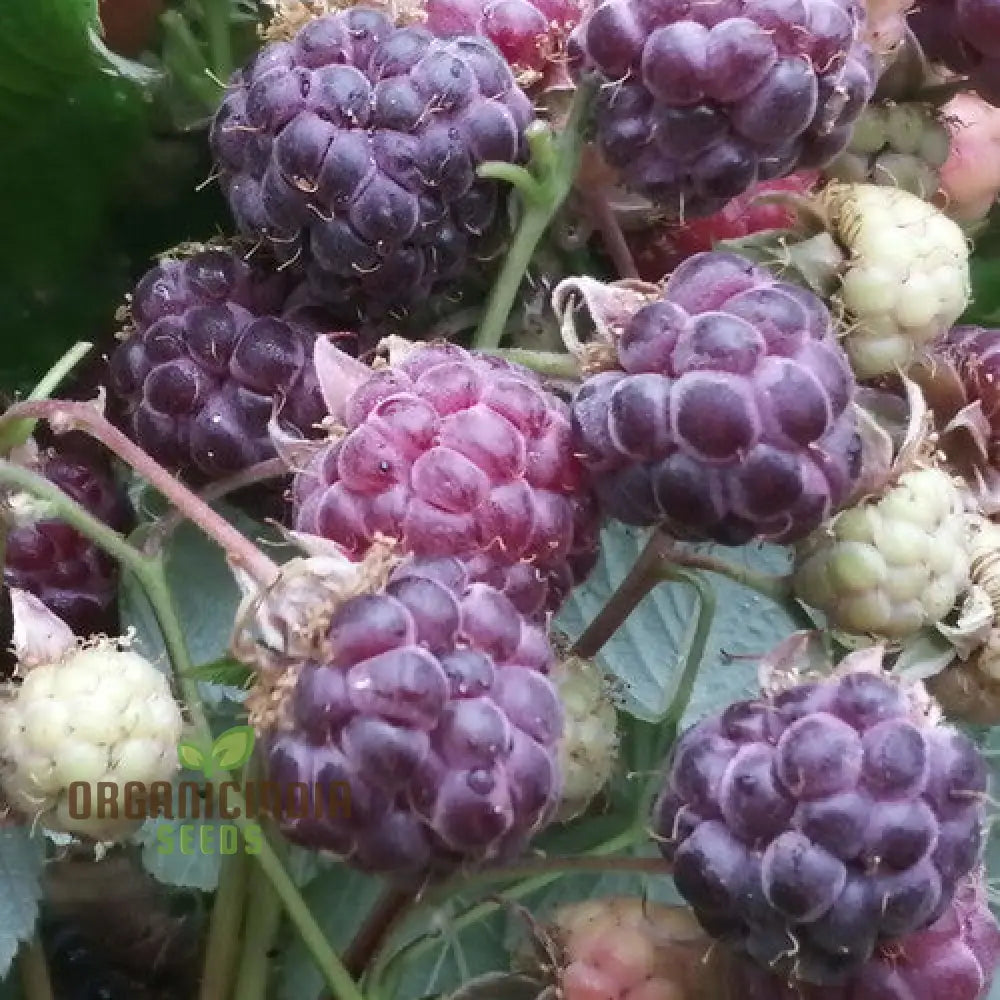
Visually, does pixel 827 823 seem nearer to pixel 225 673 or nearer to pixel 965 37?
pixel 225 673

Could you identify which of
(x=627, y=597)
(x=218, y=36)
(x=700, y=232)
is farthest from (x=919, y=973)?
(x=218, y=36)

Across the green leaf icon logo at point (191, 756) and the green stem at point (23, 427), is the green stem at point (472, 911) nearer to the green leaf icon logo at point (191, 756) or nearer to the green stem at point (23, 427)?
the green leaf icon logo at point (191, 756)

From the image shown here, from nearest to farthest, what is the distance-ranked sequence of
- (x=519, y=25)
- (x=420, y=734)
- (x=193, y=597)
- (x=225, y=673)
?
(x=420, y=734), (x=225, y=673), (x=519, y=25), (x=193, y=597)

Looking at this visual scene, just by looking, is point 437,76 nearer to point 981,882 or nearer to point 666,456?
point 666,456

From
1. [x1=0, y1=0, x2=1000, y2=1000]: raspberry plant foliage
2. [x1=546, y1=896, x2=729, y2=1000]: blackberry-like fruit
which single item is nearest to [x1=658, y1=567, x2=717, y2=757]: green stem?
[x1=0, y1=0, x2=1000, y2=1000]: raspberry plant foliage

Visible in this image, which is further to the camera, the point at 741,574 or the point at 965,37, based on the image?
the point at 965,37

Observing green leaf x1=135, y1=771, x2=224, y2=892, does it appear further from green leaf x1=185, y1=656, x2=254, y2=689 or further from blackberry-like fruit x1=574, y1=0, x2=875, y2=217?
blackberry-like fruit x1=574, y1=0, x2=875, y2=217
